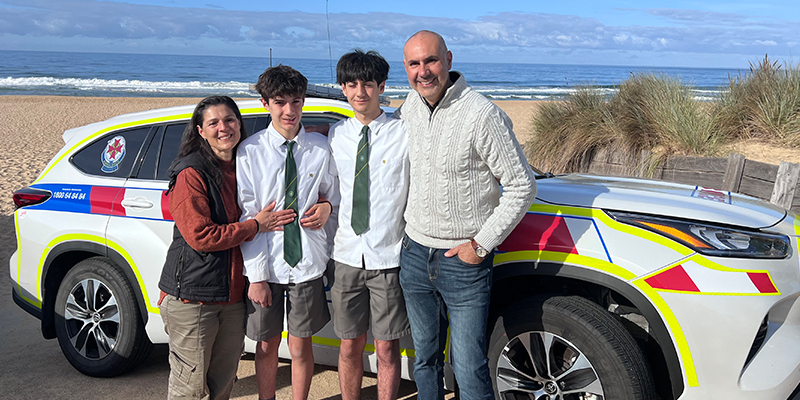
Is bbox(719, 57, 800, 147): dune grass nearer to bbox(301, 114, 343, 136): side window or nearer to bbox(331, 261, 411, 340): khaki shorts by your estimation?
bbox(301, 114, 343, 136): side window

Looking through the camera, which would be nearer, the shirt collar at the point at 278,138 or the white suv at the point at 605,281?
the white suv at the point at 605,281

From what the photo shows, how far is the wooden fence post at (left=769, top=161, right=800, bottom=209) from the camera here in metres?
5.24

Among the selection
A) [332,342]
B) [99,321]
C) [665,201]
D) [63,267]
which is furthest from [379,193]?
[63,267]

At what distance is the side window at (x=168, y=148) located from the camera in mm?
3568

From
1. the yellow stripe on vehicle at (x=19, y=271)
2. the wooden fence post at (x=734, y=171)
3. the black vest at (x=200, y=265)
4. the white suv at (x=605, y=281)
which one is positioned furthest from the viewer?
the wooden fence post at (x=734, y=171)

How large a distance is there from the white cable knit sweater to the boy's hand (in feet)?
1.50

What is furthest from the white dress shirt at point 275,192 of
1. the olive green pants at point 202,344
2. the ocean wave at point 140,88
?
the ocean wave at point 140,88

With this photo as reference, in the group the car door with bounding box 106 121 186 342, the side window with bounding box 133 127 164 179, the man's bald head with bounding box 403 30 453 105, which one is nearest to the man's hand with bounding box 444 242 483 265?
the man's bald head with bounding box 403 30 453 105

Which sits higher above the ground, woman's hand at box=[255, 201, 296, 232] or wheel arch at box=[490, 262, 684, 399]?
woman's hand at box=[255, 201, 296, 232]

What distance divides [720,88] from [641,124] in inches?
72.6

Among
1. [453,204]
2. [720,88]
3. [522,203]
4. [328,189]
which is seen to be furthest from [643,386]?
[720,88]

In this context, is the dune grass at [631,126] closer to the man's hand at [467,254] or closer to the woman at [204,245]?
the man's hand at [467,254]

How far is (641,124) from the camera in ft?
25.1

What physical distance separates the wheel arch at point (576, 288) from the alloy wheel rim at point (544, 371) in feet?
0.72
